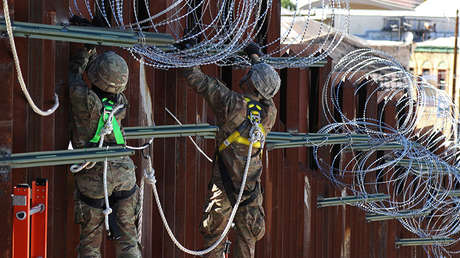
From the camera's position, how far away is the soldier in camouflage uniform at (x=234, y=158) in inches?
351

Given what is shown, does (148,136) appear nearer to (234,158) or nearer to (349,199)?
(234,158)

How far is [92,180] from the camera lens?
7.64 m

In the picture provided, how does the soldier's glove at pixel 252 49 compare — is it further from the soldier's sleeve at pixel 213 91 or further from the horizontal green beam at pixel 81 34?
the horizontal green beam at pixel 81 34

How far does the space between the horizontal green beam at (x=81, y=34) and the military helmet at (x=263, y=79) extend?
98 centimetres

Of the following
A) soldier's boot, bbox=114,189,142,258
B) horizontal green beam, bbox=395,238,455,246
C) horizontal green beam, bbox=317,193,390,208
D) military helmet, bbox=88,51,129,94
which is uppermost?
military helmet, bbox=88,51,129,94

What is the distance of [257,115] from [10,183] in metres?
2.78

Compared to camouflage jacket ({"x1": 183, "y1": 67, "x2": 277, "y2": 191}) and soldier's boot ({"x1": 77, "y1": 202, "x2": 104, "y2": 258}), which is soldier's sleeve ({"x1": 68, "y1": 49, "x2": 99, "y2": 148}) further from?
camouflage jacket ({"x1": 183, "y1": 67, "x2": 277, "y2": 191})

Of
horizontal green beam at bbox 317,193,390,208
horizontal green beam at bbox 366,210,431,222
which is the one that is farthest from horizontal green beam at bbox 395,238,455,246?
horizontal green beam at bbox 317,193,390,208

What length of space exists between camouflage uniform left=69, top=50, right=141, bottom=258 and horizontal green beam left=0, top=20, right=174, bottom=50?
28cm

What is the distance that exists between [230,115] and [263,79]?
1.47ft

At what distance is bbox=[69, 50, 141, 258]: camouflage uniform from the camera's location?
7.55m

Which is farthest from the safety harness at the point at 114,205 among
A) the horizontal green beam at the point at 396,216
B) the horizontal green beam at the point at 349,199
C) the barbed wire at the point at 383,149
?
the horizontal green beam at the point at 396,216

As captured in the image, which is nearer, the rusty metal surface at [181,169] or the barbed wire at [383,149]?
the rusty metal surface at [181,169]

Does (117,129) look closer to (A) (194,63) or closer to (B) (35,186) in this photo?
(B) (35,186)
